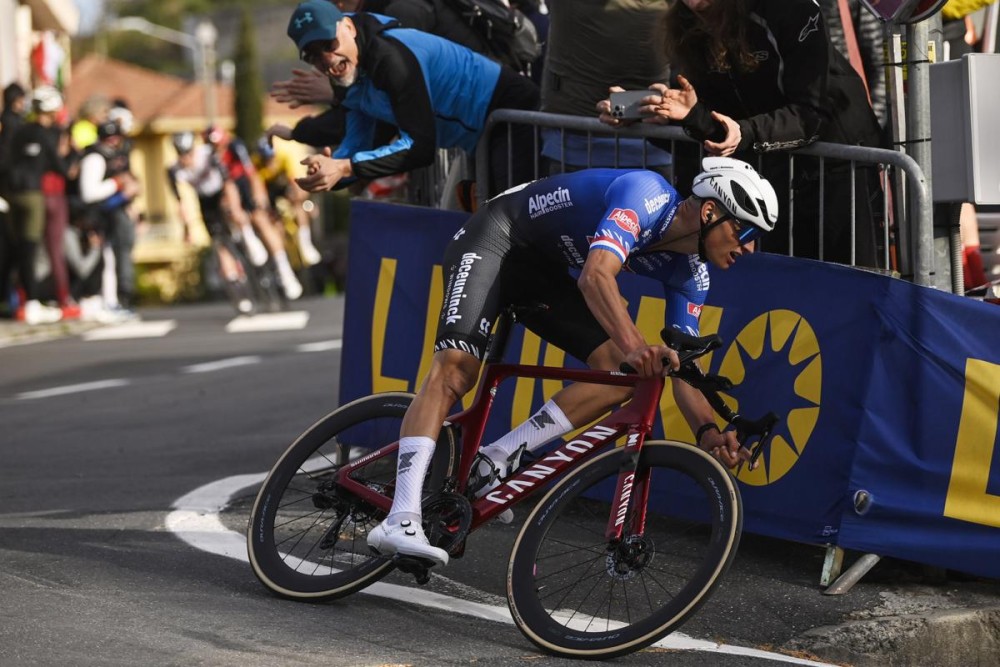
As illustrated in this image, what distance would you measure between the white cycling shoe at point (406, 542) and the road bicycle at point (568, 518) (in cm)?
6

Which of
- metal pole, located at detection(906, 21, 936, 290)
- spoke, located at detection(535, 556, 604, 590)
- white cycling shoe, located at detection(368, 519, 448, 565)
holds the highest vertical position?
metal pole, located at detection(906, 21, 936, 290)

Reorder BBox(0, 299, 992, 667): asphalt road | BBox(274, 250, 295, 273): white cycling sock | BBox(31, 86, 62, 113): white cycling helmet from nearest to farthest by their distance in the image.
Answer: BBox(0, 299, 992, 667): asphalt road < BBox(31, 86, 62, 113): white cycling helmet < BBox(274, 250, 295, 273): white cycling sock

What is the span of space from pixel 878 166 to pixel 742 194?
4.97 feet

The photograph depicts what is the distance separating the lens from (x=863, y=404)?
5961 mm

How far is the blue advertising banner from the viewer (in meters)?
5.83

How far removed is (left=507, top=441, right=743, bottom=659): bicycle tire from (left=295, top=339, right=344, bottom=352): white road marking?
8.77 metres

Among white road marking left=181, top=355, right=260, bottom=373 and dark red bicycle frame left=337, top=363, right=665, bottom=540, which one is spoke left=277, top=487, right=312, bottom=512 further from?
white road marking left=181, top=355, right=260, bottom=373

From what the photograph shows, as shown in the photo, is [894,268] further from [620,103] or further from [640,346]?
[640,346]

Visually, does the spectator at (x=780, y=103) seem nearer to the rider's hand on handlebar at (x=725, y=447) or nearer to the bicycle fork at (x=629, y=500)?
the rider's hand on handlebar at (x=725, y=447)

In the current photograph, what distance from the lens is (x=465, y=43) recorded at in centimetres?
840

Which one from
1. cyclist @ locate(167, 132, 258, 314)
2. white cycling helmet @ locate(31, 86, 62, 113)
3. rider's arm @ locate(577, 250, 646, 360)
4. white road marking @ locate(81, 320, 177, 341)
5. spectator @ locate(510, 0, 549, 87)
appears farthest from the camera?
cyclist @ locate(167, 132, 258, 314)

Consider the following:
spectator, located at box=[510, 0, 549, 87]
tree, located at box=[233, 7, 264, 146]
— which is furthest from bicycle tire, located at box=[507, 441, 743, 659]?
tree, located at box=[233, 7, 264, 146]

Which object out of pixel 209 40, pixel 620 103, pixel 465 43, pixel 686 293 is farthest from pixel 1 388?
pixel 209 40

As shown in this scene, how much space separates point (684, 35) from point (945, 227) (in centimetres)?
127
